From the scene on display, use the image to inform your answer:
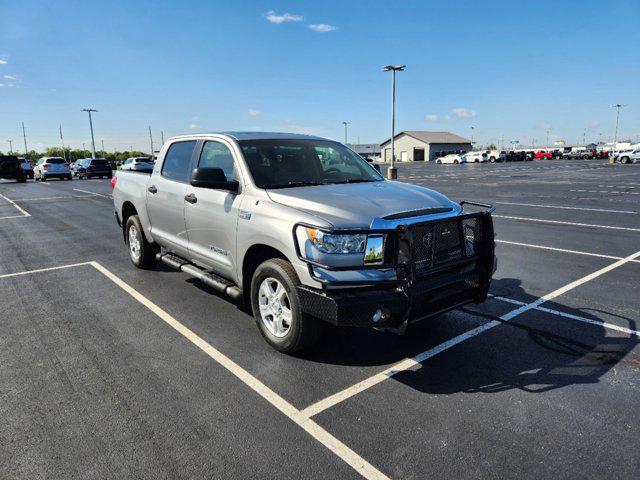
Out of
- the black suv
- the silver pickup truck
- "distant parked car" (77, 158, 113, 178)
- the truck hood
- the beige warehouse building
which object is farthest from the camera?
the beige warehouse building

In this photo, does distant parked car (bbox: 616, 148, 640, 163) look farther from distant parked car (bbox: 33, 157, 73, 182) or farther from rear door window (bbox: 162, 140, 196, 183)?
rear door window (bbox: 162, 140, 196, 183)

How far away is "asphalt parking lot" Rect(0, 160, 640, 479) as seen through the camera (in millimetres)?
2652

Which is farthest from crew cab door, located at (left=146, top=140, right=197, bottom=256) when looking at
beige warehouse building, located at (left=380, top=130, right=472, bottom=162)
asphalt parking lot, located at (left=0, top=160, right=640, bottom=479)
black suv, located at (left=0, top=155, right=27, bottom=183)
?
beige warehouse building, located at (left=380, top=130, right=472, bottom=162)

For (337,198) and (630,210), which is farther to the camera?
(630,210)

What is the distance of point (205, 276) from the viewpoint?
15.9ft

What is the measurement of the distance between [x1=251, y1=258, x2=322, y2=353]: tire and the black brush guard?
0.47 ft

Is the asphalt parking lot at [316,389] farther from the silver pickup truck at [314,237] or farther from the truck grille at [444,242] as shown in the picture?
the truck grille at [444,242]

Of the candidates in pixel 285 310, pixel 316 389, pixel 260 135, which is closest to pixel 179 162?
pixel 260 135

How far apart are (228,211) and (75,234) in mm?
7457

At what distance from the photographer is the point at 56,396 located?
3.36m

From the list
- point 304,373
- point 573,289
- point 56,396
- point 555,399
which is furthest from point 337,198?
point 573,289

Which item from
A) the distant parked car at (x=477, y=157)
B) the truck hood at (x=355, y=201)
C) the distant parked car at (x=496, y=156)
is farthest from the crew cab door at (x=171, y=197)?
the distant parked car at (x=496, y=156)

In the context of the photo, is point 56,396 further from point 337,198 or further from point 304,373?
point 337,198

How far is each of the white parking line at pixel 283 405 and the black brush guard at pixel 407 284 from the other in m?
0.66
